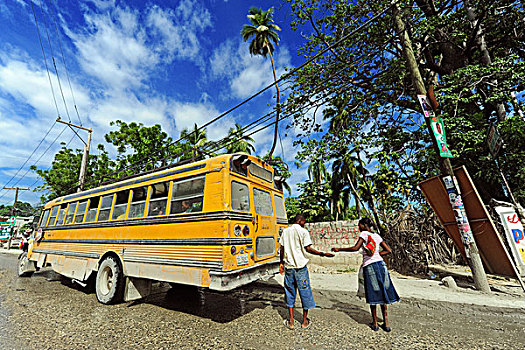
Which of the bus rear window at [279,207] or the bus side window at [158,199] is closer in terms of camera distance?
the bus side window at [158,199]

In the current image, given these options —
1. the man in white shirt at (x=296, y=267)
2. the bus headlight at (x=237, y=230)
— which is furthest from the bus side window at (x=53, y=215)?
the man in white shirt at (x=296, y=267)

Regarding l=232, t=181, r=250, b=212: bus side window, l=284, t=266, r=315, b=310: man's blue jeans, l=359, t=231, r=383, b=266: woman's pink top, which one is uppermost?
l=232, t=181, r=250, b=212: bus side window

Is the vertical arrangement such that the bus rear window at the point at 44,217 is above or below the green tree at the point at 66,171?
below

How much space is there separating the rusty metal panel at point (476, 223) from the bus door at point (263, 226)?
4.87 metres

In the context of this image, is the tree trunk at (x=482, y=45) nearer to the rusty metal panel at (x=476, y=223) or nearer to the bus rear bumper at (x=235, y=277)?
the rusty metal panel at (x=476, y=223)

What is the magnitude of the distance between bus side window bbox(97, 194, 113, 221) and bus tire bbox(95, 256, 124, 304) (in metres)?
1.06

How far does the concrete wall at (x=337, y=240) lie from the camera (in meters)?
10.0

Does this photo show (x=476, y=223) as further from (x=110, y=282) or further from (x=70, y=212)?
(x=70, y=212)

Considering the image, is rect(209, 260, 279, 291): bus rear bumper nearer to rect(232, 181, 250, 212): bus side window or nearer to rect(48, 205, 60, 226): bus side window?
rect(232, 181, 250, 212): bus side window

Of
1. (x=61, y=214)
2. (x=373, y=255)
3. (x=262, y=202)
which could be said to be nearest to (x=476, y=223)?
(x=373, y=255)

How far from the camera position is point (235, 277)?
13.3ft

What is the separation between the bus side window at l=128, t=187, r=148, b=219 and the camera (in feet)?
17.8

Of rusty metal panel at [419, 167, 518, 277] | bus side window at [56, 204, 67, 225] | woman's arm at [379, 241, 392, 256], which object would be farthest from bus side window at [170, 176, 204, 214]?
rusty metal panel at [419, 167, 518, 277]

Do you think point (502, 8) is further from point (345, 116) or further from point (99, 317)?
A: point (99, 317)
